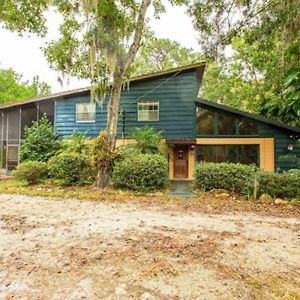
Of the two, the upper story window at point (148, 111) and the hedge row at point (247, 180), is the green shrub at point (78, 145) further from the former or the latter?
the hedge row at point (247, 180)

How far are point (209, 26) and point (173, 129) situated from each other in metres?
5.20

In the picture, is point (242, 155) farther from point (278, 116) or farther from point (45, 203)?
point (45, 203)

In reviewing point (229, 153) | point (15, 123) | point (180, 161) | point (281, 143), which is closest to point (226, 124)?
point (229, 153)

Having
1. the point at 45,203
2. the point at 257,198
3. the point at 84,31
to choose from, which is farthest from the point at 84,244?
the point at 84,31

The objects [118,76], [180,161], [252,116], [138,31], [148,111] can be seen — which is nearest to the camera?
[138,31]

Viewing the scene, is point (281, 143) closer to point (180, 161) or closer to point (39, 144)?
point (180, 161)

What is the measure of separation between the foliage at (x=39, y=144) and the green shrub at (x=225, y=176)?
24.9 feet

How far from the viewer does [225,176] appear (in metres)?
9.59

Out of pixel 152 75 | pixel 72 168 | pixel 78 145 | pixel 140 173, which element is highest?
pixel 152 75

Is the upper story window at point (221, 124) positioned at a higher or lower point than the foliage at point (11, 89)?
lower

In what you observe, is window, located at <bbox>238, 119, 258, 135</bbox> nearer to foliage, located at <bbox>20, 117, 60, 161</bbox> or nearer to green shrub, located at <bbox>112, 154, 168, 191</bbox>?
green shrub, located at <bbox>112, 154, 168, 191</bbox>

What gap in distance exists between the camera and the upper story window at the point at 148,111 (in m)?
14.3

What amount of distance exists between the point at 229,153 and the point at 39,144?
9.09 metres

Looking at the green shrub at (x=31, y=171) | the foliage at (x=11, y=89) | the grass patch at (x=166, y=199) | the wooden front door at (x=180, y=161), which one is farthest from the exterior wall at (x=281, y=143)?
the foliage at (x=11, y=89)
